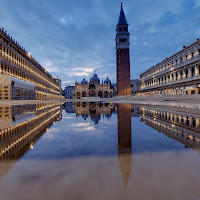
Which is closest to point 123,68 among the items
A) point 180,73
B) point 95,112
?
point 180,73

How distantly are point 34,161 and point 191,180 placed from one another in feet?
6.97

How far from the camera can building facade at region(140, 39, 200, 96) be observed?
31.2 meters

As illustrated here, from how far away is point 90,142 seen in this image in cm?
309

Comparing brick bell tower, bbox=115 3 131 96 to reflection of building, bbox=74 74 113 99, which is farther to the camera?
reflection of building, bbox=74 74 113 99

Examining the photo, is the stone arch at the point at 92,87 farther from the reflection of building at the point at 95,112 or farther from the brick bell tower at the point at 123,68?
the reflection of building at the point at 95,112

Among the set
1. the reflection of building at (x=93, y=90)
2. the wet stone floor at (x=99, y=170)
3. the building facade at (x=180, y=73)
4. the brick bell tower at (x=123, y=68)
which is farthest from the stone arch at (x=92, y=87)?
the wet stone floor at (x=99, y=170)

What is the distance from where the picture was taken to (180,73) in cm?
3819

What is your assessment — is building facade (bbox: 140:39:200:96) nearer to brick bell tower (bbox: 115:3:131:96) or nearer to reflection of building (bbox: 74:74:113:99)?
brick bell tower (bbox: 115:3:131:96)

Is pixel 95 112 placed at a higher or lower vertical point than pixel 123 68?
lower

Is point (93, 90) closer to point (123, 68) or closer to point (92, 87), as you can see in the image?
point (92, 87)

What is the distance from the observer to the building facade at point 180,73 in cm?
3125

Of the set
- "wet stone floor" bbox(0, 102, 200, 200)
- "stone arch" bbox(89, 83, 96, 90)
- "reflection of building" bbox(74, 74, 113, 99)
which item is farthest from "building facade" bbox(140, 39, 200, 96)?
"stone arch" bbox(89, 83, 96, 90)

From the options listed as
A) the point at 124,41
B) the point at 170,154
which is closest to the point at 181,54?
the point at 124,41

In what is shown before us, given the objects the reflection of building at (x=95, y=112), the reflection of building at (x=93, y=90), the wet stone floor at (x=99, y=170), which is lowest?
the wet stone floor at (x=99, y=170)
